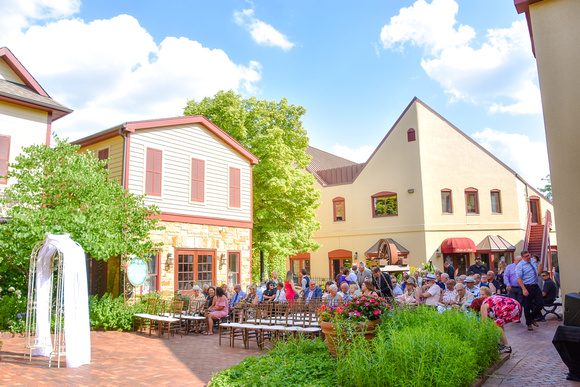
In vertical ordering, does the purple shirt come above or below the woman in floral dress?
above

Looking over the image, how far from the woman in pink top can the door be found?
23.1m

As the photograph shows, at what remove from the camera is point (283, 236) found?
23.5 metres

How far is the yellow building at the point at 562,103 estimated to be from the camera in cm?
923

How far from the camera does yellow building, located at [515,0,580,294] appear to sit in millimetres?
9234

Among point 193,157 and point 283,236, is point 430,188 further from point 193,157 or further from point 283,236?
point 193,157

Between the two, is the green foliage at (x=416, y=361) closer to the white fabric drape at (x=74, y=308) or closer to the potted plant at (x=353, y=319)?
the potted plant at (x=353, y=319)

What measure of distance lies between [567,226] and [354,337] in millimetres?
5178

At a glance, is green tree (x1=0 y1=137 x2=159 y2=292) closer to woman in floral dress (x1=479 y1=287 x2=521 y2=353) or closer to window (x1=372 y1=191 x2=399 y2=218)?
woman in floral dress (x1=479 y1=287 x2=521 y2=353)

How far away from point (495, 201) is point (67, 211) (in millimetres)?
23519

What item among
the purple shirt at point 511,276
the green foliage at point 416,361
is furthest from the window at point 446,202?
the green foliage at point 416,361

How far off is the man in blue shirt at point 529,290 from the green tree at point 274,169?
1308 cm

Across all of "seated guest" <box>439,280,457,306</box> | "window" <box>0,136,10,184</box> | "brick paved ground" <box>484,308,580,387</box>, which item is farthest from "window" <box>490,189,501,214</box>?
"window" <box>0,136,10,184</box>

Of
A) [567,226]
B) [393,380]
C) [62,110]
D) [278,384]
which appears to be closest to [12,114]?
[62,110]

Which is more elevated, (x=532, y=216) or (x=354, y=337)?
(x=532, y=216)
